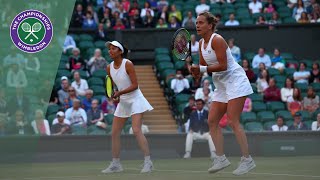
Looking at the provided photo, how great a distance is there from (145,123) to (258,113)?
8.69 ft

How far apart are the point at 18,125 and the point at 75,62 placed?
29.4 ft

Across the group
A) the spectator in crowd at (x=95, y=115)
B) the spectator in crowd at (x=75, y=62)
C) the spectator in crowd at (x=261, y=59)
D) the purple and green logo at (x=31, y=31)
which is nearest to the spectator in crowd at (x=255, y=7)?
the spectator in crowd at (x=261, y=59)

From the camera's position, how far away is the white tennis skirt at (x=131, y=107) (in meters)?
11.8

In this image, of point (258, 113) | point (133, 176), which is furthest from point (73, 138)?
point (133, 176)

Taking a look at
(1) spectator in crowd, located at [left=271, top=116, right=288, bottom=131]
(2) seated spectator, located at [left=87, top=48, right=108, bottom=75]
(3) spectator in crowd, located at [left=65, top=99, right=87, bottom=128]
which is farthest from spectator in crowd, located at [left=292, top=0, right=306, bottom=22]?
(3) spectator in crowd, located at [left=65, top=99, right=87, bottom=128]

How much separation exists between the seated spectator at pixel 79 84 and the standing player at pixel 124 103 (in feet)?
24.7

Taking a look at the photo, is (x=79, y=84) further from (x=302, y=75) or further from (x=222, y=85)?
(x=222, y=85)

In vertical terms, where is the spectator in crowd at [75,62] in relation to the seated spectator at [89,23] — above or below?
below

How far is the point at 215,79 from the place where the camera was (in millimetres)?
10758

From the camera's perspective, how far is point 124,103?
39.0 ft

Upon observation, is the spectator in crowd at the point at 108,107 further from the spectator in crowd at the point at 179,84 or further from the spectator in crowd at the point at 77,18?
the spectator in crowd at the point at 77,18

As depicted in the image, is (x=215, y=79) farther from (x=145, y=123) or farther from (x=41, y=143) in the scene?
(x=145, y=123)

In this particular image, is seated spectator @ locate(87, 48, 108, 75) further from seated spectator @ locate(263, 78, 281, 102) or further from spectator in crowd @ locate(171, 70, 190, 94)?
seated spectator @ locate(263, 78, 281, 102)

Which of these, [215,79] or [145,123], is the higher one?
[215,79]
